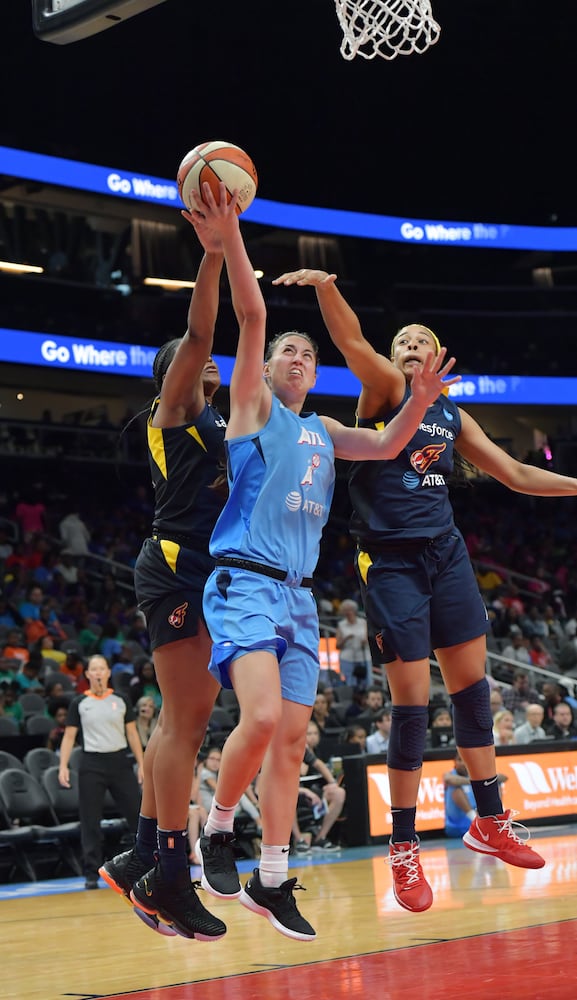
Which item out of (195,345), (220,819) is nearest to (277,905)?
(220,819)

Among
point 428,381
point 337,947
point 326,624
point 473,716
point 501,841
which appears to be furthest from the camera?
point 326,624

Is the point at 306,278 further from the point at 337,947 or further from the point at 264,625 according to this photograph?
the point at 337,947

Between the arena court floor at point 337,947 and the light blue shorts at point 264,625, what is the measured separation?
1.50 meters

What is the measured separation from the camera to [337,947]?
291 inches

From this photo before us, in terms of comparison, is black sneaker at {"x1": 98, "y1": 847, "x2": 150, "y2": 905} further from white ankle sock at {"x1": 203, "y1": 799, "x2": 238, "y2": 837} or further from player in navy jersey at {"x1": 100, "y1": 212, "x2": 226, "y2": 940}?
white ankle sock at {"x1": 203, "y1": 799, "x2": 238, "y2": 837}

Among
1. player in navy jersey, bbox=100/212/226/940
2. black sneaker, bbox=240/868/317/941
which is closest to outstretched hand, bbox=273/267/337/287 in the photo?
player in navy jersey, bbox=100/212/226/940

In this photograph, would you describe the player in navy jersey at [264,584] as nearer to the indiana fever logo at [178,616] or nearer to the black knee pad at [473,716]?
the indiana fever logo at [178,616]

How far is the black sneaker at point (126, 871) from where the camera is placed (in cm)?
621

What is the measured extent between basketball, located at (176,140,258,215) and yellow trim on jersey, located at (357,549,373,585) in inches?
76.8

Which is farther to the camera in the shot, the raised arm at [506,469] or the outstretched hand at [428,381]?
the raised arm at [506,469]

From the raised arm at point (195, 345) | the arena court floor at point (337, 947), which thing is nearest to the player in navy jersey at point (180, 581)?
the raised arm at point (195, 345)

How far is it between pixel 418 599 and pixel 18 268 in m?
19.9

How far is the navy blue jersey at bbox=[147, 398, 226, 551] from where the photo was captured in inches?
236

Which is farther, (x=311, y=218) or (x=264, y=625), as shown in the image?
(x=311, y=218)
